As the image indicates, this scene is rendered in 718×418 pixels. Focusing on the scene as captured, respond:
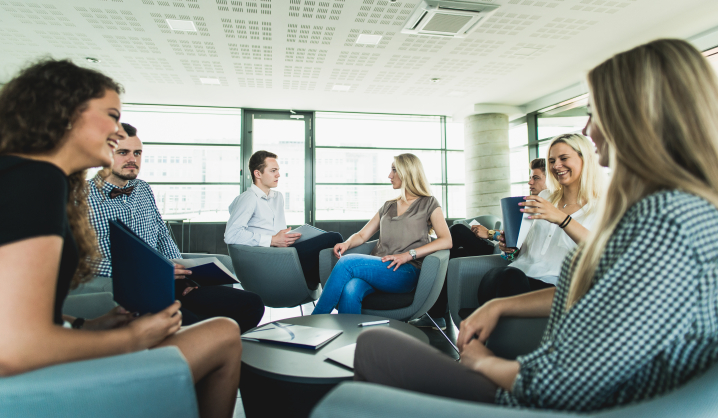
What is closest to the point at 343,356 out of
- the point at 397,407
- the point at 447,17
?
the point at 397,407

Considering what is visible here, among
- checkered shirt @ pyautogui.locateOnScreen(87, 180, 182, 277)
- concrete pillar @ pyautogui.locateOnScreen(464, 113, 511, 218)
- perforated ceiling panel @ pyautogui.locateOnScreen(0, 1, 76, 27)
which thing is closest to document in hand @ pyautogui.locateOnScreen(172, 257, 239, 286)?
checkered shirt @ pyautogui.locateOnScreen(87, 180, 182, 277)

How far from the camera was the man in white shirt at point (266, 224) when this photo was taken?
10.1 feet

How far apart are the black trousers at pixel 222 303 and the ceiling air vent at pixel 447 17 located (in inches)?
126

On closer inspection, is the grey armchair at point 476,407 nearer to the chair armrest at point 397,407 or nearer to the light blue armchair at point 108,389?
the chair armrest at point 397,407

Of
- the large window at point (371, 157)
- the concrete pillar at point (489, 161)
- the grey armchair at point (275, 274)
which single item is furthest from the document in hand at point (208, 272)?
the concrete pillar at point (489, 161)

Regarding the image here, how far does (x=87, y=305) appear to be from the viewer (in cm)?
150

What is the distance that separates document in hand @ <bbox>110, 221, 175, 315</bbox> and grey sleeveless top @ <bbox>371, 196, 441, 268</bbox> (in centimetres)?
183

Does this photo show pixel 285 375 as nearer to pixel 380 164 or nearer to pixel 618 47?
pixel 618 47

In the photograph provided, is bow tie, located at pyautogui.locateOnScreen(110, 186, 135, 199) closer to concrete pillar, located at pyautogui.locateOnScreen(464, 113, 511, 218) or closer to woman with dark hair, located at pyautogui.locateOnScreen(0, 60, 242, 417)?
woman with dark hair, located at pyautogui.locateOnScreen(0, 60, 242, 417)

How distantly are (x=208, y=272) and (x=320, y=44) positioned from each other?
3.63 m

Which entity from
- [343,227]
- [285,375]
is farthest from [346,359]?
[343,227]

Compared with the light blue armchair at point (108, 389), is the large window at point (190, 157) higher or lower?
higher

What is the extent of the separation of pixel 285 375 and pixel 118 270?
58cm

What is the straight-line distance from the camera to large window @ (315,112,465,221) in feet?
25.2
